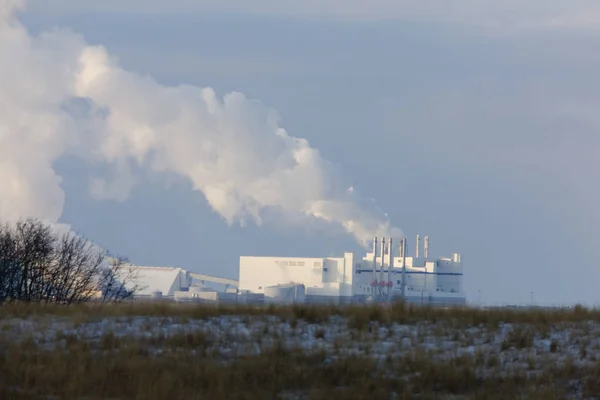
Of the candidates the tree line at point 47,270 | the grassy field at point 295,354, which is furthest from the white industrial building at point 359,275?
the grassy field at point 295,354

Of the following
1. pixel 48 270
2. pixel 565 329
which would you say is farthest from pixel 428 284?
pixel 565 329

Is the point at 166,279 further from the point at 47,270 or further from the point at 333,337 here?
the point at 333,337

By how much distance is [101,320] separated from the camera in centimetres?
1745

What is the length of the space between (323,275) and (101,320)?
165377mm

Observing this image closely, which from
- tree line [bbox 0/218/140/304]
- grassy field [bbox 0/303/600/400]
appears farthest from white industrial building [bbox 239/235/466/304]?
grassy field [bbox 0/303/600/400]

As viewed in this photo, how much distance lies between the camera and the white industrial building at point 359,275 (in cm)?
17975

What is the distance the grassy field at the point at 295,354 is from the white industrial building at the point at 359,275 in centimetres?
15961

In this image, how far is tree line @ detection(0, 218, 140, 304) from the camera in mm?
48625

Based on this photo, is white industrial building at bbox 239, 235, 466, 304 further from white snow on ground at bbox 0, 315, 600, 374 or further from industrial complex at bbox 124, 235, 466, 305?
white snow on ground at bbox 0, 315, 600, 374

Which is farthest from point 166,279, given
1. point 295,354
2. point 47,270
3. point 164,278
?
point 295,354

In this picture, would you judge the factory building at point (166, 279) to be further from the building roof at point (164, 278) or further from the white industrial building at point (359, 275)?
the white industrial building at point (359, 275)

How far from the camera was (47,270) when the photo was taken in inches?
2039

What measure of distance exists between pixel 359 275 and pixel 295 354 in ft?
560

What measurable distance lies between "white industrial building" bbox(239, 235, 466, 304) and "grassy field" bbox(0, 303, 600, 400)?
524 ft
